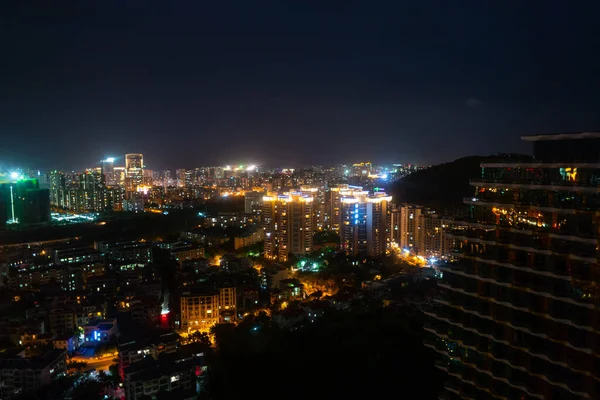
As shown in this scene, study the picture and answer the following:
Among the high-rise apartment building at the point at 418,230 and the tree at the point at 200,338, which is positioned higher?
the high-rise apartment building at the point at 418,230

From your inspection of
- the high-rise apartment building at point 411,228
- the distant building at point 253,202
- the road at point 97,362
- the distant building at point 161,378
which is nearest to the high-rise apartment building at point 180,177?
the distant building at point 253,202

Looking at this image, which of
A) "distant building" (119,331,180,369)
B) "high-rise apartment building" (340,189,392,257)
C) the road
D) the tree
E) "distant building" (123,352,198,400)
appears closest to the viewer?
"distant building" (123,352,198,400)

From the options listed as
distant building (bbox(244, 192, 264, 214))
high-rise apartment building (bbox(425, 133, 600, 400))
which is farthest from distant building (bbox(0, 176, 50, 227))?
high-rise apartment building (bbox(425, 133, 600, 400))

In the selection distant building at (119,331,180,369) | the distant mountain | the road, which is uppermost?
the distant mountain

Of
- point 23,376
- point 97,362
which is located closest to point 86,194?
point 97,362

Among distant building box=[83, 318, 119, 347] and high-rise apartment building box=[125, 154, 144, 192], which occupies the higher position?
high-rise apartment building box=[125, 154, 144, 192]

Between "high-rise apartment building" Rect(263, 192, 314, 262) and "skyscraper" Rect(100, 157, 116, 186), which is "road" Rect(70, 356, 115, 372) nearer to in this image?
"high-rise apartment building" Rect(263, 192, 314, 262)

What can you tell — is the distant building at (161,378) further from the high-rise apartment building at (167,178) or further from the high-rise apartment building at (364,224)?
the high-rise apartment building at (167,178)
